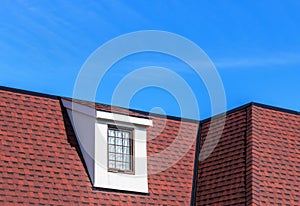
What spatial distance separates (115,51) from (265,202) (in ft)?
17.1

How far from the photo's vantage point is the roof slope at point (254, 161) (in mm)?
14625

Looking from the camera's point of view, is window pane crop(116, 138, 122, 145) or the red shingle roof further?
window pane crop(116, 138, 122, 145)

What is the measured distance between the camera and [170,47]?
16.1 m

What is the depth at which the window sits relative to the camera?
15098 mm

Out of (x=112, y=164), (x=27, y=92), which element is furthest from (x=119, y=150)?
(x=27, y=92)

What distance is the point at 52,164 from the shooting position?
14273mm

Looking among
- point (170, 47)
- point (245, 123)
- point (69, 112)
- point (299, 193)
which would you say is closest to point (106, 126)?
point (69, 112)

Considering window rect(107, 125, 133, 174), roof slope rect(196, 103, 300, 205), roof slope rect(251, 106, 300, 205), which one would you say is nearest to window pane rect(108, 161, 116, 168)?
window rect(107, 125, 133, 174)

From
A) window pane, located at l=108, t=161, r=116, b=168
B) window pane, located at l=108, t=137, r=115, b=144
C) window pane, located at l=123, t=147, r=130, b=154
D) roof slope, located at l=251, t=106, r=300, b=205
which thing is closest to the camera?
roof slope, located at l=251, t=106, r=300, b=205

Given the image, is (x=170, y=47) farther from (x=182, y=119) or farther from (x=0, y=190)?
(x=0, y=190)

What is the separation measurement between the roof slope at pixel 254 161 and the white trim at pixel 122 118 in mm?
2133

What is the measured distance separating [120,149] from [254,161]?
10.8ft

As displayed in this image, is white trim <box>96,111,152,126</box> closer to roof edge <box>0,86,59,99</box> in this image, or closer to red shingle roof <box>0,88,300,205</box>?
red shingle roof <box>0,88,300,205</box>

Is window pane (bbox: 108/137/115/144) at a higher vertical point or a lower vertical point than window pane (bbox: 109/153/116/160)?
higher
